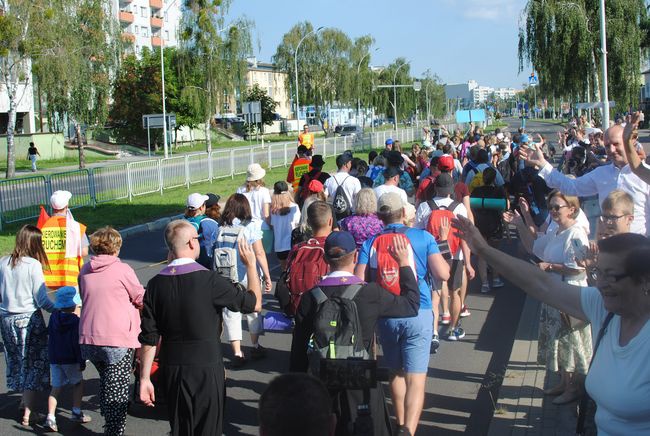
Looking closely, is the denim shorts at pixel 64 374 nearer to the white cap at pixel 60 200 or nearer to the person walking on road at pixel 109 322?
the person walking on road at pixel 109 322

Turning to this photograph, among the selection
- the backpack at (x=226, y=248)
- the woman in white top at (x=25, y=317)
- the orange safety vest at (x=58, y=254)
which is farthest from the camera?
the orange safety vest at (x=58, y=254)

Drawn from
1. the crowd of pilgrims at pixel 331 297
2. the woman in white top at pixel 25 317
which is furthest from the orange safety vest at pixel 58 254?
the woman in white top at pixel 25 317

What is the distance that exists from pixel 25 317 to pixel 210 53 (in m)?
48.5

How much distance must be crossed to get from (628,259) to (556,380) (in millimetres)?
4100

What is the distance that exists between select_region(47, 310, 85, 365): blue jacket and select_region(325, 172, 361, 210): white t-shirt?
488 cm

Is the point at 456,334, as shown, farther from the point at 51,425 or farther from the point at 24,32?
the point at 24,32

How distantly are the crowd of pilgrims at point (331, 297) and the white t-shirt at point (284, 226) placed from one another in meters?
1.00

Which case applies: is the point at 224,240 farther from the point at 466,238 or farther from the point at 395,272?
the point at 466,238

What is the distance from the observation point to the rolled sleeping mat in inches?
381

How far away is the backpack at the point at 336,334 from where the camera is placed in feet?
13.7

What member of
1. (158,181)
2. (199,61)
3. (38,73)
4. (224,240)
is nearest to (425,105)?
(199,61)

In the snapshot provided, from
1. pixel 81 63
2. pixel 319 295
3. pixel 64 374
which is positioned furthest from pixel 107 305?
pixel 81 63

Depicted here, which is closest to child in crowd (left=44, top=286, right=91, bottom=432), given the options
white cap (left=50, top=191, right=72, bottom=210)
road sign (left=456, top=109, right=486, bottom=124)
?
white cap (left=50, top=191, right=72, bottom=210)

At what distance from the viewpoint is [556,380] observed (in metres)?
6.84
